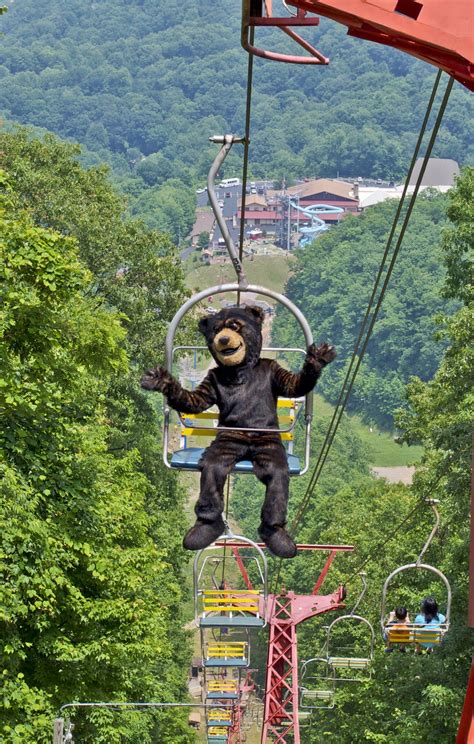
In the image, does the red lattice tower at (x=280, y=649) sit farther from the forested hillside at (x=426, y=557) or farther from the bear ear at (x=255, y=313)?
the bear ear at (x=255, y=313)

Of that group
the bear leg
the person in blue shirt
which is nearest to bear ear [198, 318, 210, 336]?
the bear leg

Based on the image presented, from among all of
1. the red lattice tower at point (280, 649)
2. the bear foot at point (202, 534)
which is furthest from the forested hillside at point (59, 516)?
the bear foot at point (202, 534)

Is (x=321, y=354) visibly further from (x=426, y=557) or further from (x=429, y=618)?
(x=426, y=557)

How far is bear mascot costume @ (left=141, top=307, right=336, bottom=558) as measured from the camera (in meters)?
12.4

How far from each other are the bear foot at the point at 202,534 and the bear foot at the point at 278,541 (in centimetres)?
31

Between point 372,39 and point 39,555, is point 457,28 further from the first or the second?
point 39,555

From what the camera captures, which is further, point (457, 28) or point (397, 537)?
point (397, 537)

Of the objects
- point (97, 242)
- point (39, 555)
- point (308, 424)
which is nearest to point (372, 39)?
point (308, 424)

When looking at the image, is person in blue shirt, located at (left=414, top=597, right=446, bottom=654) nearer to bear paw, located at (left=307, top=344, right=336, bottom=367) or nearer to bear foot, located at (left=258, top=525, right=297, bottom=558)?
bear foot, located at (left=258, top=525, right=297, bottom=558)

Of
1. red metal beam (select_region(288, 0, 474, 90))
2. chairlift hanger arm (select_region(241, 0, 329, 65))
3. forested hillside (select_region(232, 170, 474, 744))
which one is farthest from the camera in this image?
forested hillside (select_region(232, 170, 474, 744))

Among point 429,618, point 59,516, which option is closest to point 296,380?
point 59,516

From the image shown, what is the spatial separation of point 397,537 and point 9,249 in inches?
1320

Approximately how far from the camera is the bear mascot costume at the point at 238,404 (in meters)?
12.4

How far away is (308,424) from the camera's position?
41.3 ft
